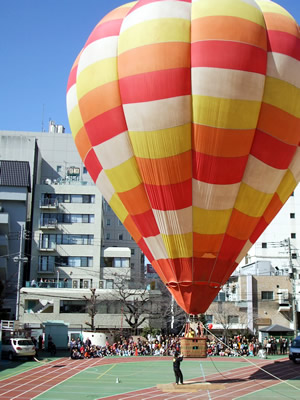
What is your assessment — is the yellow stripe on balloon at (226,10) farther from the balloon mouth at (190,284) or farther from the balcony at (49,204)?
the balcony at (49,204)

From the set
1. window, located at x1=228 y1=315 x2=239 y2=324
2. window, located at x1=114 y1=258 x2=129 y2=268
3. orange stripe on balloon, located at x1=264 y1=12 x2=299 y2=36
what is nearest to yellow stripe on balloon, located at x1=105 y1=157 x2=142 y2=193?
orange stripe on balloon, located at x1=264 y1=12 x2=299 y2=36

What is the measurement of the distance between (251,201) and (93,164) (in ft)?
18.9

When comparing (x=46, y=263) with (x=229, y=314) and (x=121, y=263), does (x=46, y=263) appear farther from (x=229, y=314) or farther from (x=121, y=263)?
(x=229, y=314)

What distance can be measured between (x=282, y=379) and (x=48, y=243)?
35632 mm

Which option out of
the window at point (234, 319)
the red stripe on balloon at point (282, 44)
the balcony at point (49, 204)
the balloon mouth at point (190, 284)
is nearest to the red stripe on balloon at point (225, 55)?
the red stripe on balloon at point (282, 44)

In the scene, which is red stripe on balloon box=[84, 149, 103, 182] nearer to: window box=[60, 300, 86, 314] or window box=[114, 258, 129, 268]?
window box=[60, 300, 86, 314]

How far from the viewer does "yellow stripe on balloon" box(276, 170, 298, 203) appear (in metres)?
17.7

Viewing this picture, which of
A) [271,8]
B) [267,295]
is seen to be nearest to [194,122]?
[271,8]

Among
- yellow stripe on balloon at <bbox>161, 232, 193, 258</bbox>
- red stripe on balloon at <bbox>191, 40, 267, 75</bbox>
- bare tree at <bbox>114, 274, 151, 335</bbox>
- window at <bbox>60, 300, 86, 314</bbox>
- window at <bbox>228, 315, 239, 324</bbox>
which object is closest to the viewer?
red stripe on balloon at <bbox>191, 40, 267, 75</bbox>

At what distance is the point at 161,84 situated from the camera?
15.5 m

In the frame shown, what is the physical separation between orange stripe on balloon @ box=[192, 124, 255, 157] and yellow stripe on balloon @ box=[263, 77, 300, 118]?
114 centimetres

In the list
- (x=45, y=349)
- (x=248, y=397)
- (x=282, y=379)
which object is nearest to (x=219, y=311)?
(x=45, y=349)

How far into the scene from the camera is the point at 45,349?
126 feet

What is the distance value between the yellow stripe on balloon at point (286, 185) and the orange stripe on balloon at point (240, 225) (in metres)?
1.42
